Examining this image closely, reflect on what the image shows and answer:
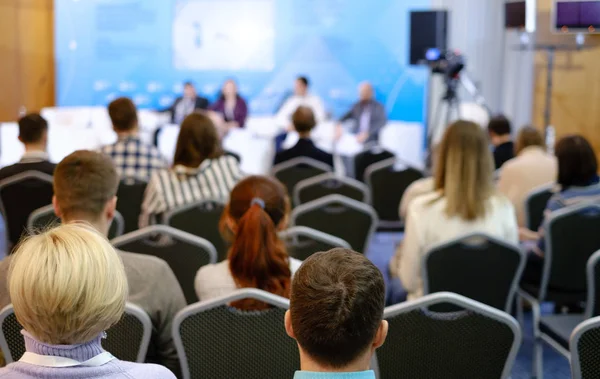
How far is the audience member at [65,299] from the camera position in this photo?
5.08 feet

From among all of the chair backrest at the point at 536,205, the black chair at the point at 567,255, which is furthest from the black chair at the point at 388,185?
the black chair at the point at 567,255

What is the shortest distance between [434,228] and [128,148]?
2.30 metres

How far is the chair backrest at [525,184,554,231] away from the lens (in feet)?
15.5

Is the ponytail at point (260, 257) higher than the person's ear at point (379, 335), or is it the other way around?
the person's ear at point (379, 335)

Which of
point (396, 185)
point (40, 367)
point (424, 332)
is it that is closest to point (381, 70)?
point (396, 185)

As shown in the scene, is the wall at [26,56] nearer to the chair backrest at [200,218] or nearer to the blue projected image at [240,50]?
the blue projected image at [240,50]

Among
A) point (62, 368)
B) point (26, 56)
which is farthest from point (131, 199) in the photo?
point (26, 56)

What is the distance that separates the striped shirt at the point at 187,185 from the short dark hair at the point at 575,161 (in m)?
1.79

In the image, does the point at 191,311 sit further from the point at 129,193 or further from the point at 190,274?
the point at 129,193

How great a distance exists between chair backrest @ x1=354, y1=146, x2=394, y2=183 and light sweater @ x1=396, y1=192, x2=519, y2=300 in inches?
126

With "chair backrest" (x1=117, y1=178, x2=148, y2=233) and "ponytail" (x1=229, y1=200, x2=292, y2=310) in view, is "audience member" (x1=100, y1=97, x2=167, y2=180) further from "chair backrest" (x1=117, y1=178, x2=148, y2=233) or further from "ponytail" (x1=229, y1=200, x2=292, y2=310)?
"ponytail" (x1=229, y1=200, x2=292, y2=310)

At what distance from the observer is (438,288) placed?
144 inches

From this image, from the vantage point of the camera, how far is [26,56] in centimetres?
1153

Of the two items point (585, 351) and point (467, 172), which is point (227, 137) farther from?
point (585, 351)
